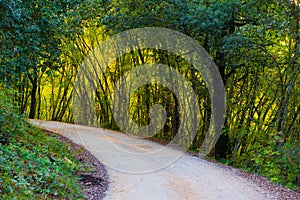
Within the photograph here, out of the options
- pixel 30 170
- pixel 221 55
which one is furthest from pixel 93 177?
pixel 221 55

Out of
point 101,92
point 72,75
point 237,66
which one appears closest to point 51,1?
point 237,66

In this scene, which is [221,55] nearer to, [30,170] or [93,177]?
[93,177]

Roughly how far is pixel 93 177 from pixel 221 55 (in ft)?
20.8

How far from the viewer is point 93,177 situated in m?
5.98

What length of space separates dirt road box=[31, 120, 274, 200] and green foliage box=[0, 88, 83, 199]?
0.75 metres

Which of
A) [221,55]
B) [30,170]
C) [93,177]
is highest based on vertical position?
[221,55]

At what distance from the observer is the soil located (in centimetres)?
511

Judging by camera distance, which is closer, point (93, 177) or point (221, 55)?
point (93, 177)

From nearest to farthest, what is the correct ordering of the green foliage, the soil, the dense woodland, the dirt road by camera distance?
the green foliage, the soil, the dirt road, the dense woodland

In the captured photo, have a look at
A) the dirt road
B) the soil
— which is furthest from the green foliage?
the dirt road

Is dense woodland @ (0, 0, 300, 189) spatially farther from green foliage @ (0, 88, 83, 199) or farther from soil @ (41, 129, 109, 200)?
Result: soil @ (41, 129, 109, 200)

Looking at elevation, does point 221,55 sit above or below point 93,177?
above

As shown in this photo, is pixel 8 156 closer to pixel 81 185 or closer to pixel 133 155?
pixel 81 185

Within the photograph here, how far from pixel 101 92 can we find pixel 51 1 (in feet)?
37.8
